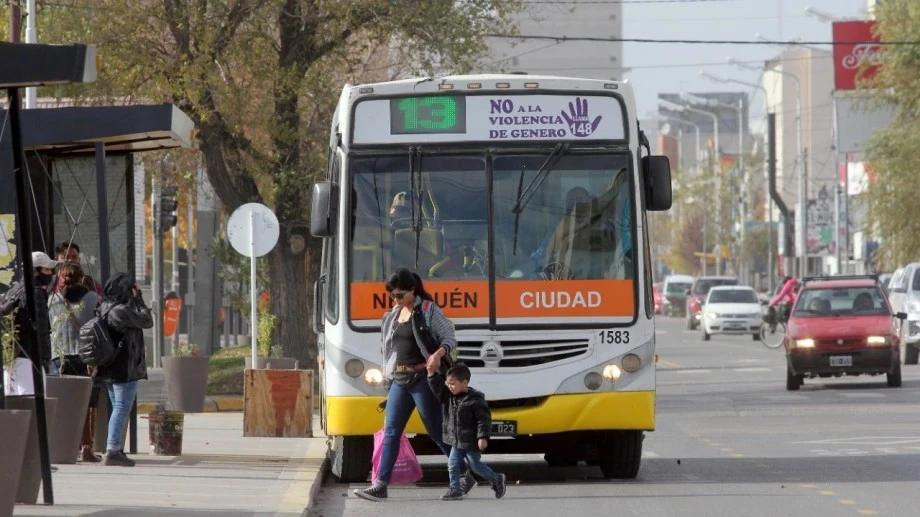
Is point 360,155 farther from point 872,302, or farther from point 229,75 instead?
point 872,302

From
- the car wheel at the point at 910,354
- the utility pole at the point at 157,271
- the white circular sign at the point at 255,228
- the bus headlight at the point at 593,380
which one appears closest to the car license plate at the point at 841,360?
the white circular sign at the point at 255,228

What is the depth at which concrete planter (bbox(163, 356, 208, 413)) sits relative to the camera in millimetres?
28016

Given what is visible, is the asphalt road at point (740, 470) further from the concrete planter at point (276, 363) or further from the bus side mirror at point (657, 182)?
the concrete planter at point (276, 363)

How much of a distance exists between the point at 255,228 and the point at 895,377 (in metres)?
11.1

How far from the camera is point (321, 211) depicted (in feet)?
53.0

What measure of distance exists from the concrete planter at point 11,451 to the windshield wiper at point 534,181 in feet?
19.4

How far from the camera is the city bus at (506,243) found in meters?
16.2

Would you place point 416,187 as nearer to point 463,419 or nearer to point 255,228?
point 463,419

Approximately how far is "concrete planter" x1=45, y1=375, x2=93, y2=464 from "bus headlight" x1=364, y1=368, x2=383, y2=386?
2.19 meters

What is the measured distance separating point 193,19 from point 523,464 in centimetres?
1259

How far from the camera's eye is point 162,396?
31922 mm

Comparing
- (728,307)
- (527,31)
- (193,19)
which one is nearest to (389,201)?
(193,19)

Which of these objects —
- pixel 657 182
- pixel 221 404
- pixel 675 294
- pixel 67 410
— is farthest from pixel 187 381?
pixel 675 294

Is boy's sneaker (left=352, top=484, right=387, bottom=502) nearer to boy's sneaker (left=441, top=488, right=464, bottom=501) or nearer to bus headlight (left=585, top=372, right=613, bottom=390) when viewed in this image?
boy's sneaker (left=441, top=488, right=464, bottom=501)
